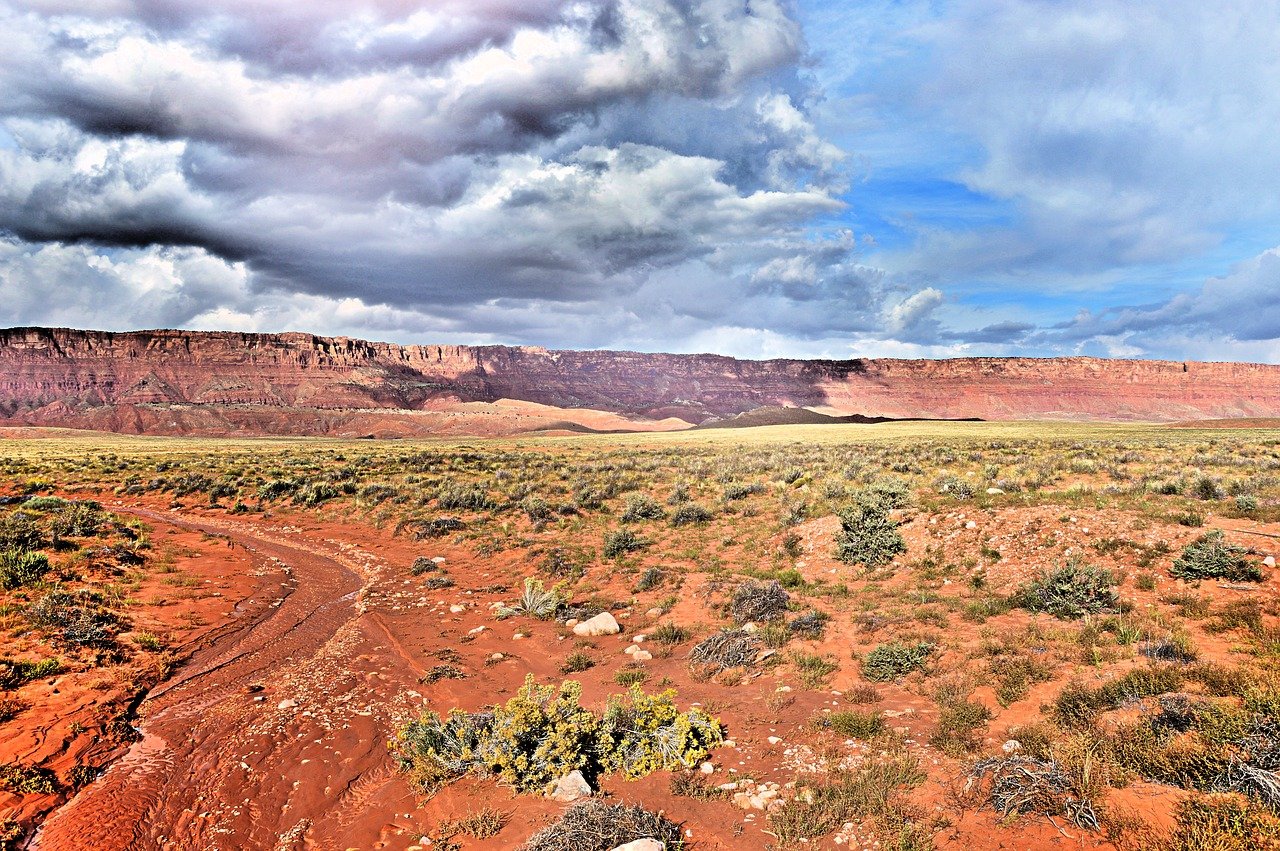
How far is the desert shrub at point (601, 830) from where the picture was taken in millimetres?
5301

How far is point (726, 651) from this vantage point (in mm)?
10047

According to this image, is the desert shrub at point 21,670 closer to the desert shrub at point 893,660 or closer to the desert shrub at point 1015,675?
the desert shrub at point 893,660

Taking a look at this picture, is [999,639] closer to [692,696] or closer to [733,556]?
[692,696]

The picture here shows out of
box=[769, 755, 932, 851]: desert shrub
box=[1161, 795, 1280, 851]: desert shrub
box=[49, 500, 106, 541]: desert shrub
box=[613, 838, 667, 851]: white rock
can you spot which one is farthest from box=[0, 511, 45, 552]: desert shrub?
box=[1161, 795, 1280, 851]: desert shrub

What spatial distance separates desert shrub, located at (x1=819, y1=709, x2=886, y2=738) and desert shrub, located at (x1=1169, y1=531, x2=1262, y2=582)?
6977mm

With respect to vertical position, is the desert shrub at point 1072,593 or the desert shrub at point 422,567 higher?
the desert shrub at point 1072,593

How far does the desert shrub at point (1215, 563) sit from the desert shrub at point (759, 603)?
22.4ft

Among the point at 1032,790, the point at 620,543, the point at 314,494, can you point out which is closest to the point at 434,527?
the point at 620,543

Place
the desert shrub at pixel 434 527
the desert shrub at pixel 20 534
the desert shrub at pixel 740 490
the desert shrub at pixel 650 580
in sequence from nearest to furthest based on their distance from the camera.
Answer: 1. the desert shrub at pixel 650 580
2. the desert shrub at pixel 20 534
3. the desert shrub at pixel 434 527
4. the desert shrub at pixel 740 490

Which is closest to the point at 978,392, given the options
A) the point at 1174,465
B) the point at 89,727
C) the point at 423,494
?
the point at 1174,465

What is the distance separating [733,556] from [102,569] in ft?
52.7

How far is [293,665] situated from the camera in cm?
1051

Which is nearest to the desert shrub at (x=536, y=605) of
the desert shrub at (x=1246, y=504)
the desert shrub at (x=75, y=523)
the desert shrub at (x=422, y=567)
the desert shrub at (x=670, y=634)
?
the desert shrub at (x=670, y=634)

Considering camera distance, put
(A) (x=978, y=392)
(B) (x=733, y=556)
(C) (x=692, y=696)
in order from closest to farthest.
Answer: (C) (x=692, y=696) → (B) (x=733, y=556) → (A) (x=978, y=392)
